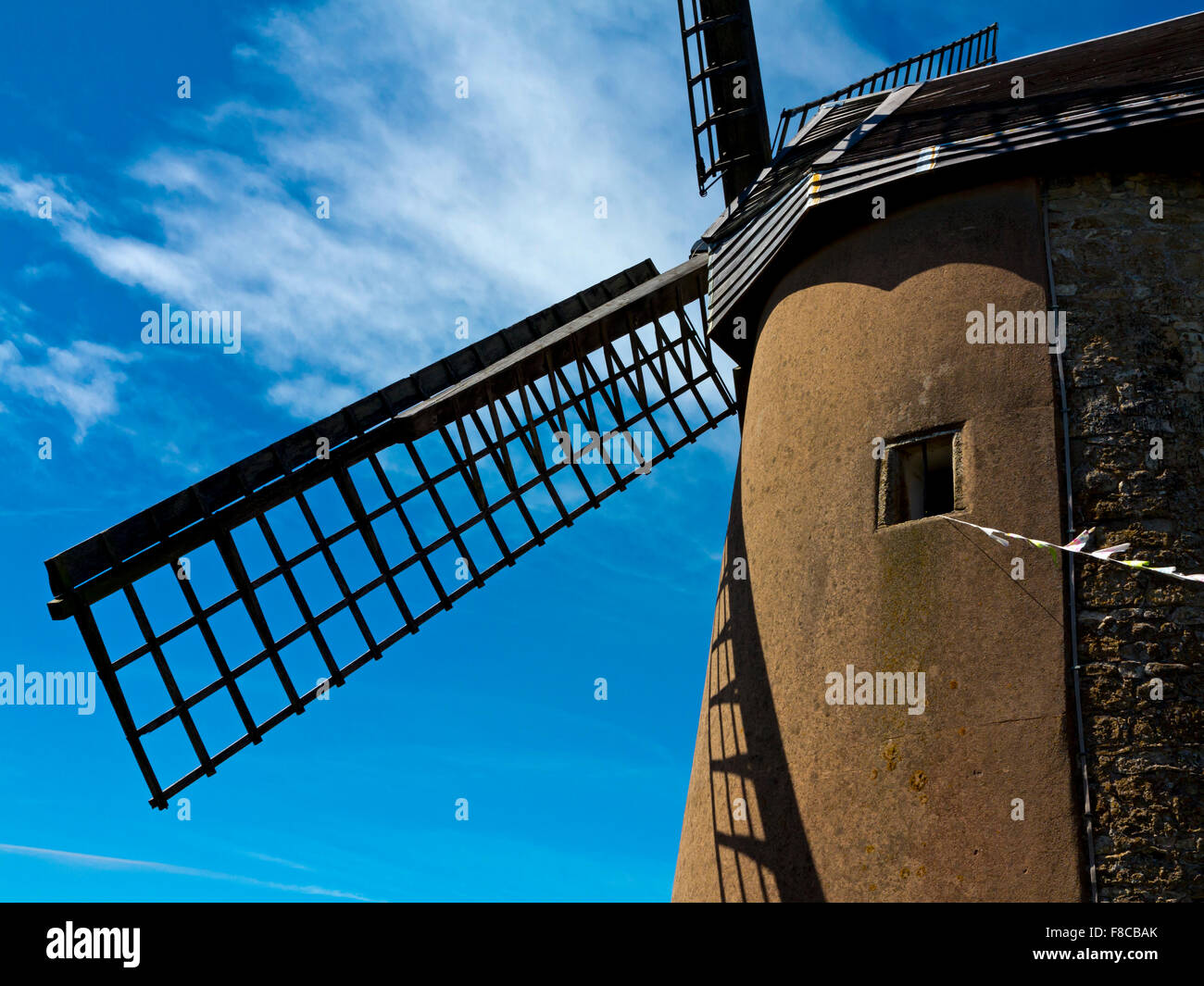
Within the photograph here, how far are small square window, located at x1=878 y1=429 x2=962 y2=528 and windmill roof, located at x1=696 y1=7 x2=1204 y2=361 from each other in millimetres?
1676

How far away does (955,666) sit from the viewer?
5.69m

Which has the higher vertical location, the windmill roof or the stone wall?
the windmill roof

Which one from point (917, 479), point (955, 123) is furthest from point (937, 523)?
point (955, 123)

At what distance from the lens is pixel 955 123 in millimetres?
7367

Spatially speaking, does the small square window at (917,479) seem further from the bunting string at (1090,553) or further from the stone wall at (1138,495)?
the stone wall at (1138,495)

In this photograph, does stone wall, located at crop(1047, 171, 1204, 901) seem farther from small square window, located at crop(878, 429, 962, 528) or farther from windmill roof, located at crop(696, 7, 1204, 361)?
small square window, located at crop(878, 429, 962, 528)

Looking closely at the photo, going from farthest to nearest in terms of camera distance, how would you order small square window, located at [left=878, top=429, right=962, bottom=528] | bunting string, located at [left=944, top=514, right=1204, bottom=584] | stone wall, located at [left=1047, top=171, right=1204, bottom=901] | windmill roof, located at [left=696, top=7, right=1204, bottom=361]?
windmill roof, located at [left=696, top=7, right=1204, bottom=361] → small square window, located at [left=878, top=429, right=962, bottom=528] → bunting string, located at [left=944, top=514, right=1204, bottom=584] → stone wall, located at [left=1047, top=171, right=1204, bottom=901]

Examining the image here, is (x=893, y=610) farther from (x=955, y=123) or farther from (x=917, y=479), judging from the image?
(x=955, y=123)

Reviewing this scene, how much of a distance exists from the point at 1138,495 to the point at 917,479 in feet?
3.84

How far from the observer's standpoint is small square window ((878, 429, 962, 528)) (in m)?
6.21

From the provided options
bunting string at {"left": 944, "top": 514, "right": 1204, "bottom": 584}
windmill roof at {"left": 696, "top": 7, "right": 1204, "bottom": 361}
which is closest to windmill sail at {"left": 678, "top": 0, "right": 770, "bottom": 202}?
windmill roof at {"left": 696, "top": 7, "right": 1204, "bottom": 361}
